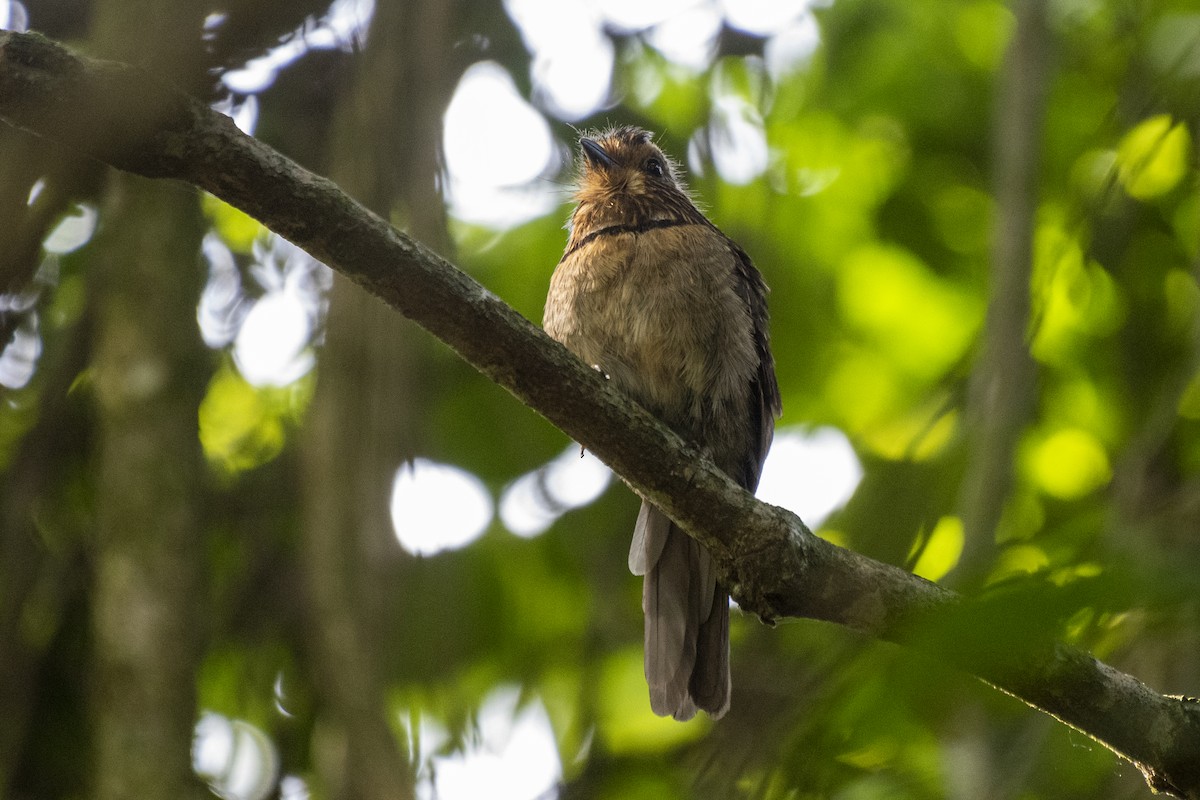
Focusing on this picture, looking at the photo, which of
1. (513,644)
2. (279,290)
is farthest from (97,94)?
(513,644)

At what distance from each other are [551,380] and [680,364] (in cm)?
138

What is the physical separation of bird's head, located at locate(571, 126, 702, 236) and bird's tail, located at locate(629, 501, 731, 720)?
3.40 ft

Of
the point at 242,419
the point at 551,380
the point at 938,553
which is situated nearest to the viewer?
the point at 551,380

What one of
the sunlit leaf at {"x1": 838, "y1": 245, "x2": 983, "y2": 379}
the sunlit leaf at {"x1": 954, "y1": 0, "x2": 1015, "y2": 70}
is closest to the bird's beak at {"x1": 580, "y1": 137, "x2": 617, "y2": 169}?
the sunlit leaf at {"x1": 838, "y1": 245, "x2": 983, "y2": 379}

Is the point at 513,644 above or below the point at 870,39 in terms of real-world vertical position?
below

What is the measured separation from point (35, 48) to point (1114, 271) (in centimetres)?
316

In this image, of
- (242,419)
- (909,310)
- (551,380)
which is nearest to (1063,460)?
(909,310)

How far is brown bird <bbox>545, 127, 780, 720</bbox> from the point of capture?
12.0 ft

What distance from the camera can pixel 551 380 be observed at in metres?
2.33

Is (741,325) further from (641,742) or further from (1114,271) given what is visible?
(641,742)

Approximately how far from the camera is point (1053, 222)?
14.6 feet

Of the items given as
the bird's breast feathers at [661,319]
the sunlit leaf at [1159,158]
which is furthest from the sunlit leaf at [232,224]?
the sunlit leaf at [1159,158]

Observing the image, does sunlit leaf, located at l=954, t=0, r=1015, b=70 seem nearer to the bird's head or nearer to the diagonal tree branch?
the bird's head

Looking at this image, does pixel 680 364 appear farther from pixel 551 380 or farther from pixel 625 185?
pixel 551 380
